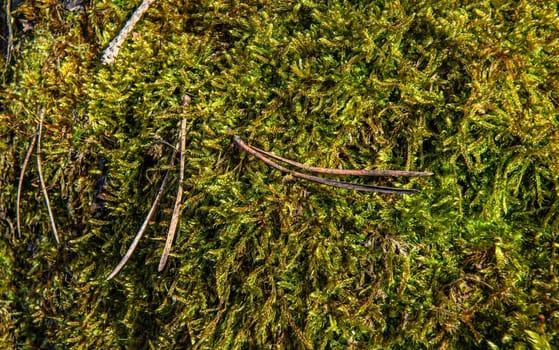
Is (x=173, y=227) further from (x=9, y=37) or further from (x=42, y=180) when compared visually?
(x=9, y=37)

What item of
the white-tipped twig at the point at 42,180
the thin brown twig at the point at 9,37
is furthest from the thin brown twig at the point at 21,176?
the thin brown twig at the point at 9,37

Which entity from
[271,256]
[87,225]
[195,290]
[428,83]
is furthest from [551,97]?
[87,225]

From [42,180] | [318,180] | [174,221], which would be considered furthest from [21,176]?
[318,180]

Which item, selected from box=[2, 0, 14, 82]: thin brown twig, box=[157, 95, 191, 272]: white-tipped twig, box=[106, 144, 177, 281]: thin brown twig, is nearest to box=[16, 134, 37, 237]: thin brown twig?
box=[2, 0, 14, 82]: thin brown twig

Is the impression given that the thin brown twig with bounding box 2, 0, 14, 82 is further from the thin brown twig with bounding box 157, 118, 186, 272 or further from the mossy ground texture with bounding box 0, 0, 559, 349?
the thin brown twig with bounding box 157, 118, 186, 272

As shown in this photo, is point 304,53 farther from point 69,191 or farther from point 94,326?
point 94,326

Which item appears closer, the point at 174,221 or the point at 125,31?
the point at 174,221

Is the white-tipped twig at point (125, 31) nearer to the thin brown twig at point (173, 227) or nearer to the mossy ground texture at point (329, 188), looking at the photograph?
the mossy ground texture at point (329, 188)
